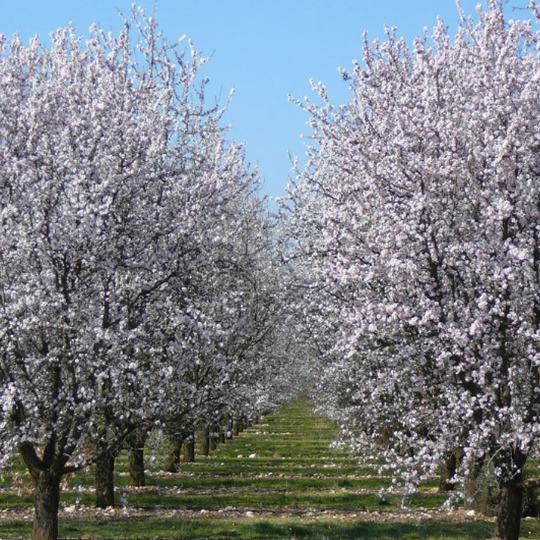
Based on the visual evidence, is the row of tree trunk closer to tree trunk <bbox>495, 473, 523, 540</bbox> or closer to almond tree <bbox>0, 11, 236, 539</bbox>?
almond tree <bbox>0, 11, 236, 539</bbox>

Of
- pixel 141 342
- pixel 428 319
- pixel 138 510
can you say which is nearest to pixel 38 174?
pixel 141 342

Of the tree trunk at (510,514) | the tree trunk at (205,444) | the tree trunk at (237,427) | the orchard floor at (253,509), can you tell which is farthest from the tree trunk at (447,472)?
the tree trunk at (237,427)

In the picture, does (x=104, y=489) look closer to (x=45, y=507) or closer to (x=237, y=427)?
(x=45, y=507)

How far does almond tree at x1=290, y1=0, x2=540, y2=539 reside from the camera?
13.6 meters

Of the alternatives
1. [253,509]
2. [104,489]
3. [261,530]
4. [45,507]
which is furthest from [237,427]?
[45,507]

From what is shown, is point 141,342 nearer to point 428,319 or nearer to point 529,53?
point 428,319

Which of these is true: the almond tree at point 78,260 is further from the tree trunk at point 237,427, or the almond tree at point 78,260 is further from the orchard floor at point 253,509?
the tree trunk at point 237,427

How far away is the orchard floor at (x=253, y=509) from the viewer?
63.6 feet

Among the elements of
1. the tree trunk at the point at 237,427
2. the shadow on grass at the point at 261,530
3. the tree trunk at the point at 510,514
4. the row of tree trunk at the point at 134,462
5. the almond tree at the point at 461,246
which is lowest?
the shadow on grass at the point at 261,530

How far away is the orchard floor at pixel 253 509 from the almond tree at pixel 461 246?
456cm

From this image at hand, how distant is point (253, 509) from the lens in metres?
23.8

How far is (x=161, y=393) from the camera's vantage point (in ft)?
51.1

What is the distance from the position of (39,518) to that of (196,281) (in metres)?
5.74

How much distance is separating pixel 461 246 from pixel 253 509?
1301 cm
